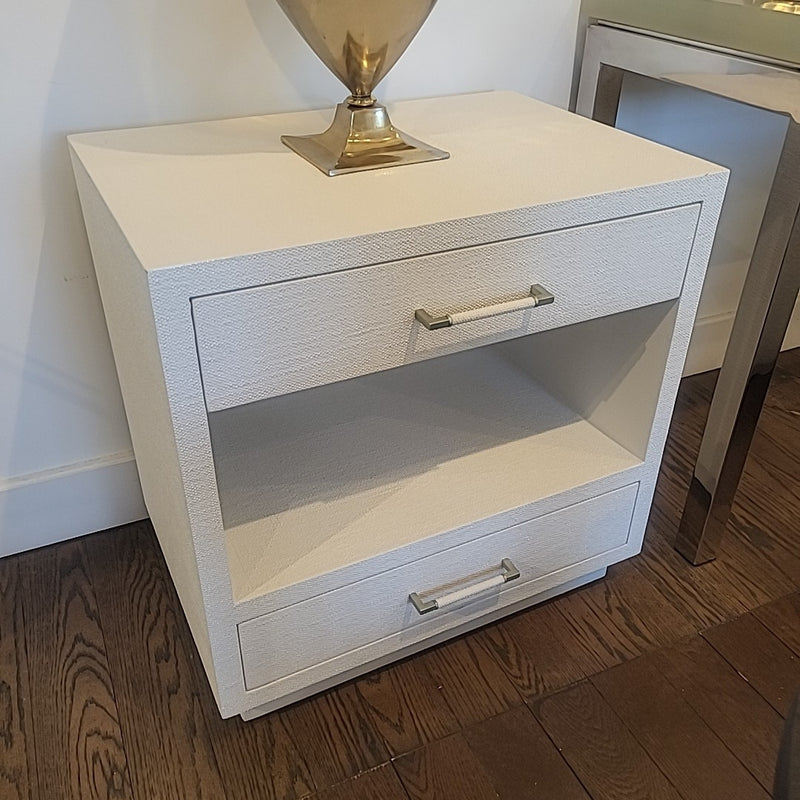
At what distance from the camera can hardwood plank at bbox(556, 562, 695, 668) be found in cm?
102

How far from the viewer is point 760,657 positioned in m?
1.01

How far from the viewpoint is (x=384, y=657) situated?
975 millimetres

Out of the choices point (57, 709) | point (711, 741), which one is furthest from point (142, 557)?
point (711, 741)

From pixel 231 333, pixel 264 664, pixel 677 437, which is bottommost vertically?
pixel 677 437

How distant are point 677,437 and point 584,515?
523mm

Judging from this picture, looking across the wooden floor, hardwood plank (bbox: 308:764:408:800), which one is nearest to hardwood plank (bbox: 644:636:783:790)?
the wooden floor

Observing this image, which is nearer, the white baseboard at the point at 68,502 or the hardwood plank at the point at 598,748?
the hardwood plank at the point at 598,748

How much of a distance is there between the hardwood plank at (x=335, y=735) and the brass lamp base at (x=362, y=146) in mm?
594

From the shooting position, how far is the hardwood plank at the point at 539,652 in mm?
975

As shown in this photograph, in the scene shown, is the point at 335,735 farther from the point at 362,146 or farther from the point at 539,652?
the point at 362,146

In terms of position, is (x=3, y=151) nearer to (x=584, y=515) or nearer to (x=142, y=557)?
(x=142, y=557)

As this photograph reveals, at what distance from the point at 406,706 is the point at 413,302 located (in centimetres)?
49

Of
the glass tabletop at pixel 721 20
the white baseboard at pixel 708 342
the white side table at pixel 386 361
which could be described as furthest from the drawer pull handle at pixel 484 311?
the white baseboard at pixel 708 342

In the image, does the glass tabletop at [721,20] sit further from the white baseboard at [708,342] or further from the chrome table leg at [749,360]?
the white baseboard at [708,342]
